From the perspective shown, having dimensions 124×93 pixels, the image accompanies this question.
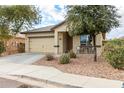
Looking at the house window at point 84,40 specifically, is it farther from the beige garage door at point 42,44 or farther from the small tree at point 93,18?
the small tree at point 93,18

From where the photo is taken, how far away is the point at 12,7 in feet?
65.6

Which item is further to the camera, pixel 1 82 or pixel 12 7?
pixel 12 7

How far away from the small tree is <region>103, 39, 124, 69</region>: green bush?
2.18 meters

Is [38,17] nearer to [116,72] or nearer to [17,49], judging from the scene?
[17,49]

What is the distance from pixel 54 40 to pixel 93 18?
753 cm

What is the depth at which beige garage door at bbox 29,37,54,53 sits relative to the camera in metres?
19.8

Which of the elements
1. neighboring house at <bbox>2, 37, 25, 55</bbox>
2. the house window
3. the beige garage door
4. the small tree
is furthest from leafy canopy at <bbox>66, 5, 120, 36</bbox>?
neighboring house at <bbox>2, 37, 25, 55</bbox>

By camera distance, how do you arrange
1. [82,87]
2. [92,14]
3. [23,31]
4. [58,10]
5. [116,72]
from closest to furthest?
[82,87]
[116,72]
[92,14]
[58,10]
[23,31]

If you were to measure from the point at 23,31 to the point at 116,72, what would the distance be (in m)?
15.1

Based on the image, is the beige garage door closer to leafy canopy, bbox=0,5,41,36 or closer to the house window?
leafy canopy, bbox=0,5,41,36

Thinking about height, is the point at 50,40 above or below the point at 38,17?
below

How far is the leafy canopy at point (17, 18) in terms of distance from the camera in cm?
2023

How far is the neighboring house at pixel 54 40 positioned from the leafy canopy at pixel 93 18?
5.43m
